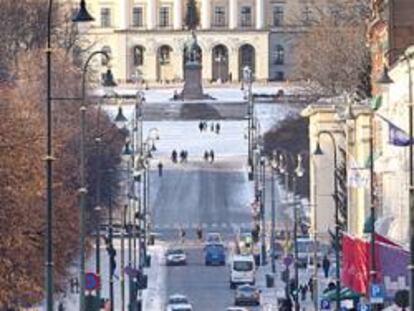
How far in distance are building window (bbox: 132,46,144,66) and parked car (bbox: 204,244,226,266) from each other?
105310mm

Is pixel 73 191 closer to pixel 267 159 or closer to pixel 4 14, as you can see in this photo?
pixel 4 14

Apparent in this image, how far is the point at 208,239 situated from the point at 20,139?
4319cm

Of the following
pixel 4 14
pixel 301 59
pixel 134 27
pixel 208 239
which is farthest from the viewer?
pixel 134 27

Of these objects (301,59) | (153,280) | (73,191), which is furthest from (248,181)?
(73,191)

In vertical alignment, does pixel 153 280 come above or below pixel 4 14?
below

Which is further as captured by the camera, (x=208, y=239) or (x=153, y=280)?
(x=208, y=239)

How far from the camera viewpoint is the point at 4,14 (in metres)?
102

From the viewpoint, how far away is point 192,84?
165 m

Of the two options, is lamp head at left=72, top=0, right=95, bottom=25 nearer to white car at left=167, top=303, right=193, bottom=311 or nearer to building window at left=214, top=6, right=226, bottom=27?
white car at left=167, top=303, right=193, bottom=311

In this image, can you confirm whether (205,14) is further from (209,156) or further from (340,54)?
(340,54)

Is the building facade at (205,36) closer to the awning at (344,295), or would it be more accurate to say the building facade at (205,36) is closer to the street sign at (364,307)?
the awning at (344,295)

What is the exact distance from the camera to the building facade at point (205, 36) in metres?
190

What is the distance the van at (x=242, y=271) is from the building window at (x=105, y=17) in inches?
4579

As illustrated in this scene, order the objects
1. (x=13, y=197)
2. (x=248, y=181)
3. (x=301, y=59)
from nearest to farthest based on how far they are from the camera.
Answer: (x=13, y=197)
(x=248, y=181)
(x=301, y=59)
